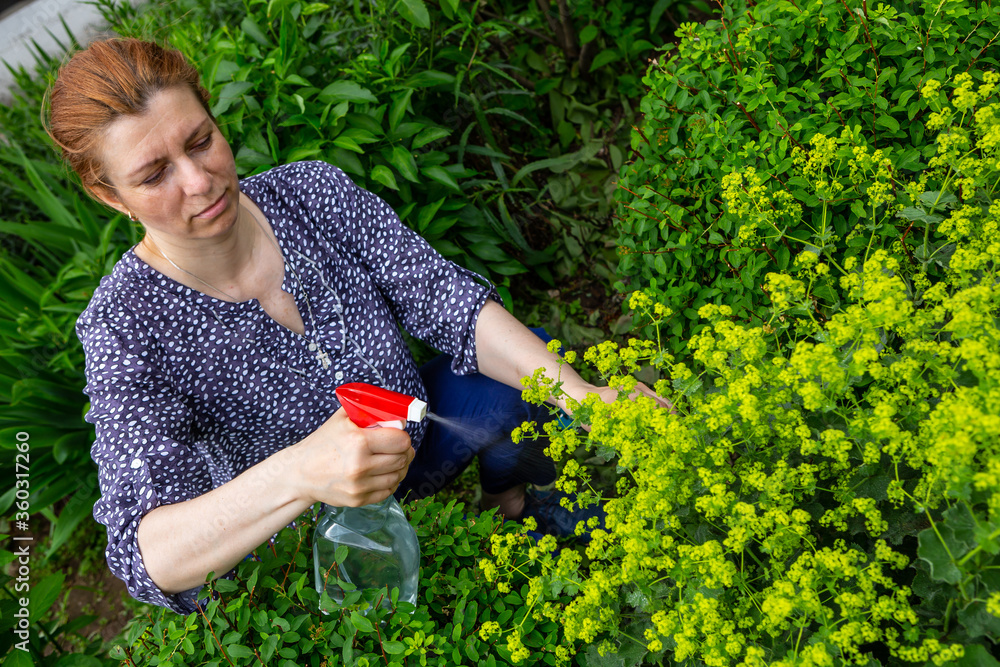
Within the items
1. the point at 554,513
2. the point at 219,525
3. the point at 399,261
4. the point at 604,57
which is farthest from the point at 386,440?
the point at 604,57

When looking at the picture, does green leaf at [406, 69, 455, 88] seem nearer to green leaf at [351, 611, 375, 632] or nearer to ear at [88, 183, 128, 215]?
ear at [88, 183, 128, 215]

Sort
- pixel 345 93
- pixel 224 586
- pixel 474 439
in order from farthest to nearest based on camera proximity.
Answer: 1. pixel 345 93
2. pixel 474 439
3. pixel 224 586

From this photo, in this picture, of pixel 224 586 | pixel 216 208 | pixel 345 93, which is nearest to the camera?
pixel 224 586

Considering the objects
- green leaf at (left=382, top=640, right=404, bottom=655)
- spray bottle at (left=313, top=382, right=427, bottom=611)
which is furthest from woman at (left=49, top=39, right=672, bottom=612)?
green leaf at (left=382, top=640, right=404, bottom=655)

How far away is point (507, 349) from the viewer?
1.99 meters

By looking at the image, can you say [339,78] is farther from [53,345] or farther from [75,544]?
[75,544]

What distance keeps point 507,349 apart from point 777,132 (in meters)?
0.87

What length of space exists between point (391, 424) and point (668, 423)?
0.55m

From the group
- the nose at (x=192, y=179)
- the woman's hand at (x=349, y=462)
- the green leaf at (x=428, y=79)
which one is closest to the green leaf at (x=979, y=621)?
the woman's hand at (x=349, y=462)

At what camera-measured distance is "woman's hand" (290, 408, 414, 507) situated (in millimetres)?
1384

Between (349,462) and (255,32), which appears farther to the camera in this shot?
(255,32)

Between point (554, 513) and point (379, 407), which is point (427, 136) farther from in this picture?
point (379, 407)

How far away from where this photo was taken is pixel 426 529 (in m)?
1.68

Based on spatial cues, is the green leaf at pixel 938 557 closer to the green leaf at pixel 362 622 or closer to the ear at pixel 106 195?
the green leaf at pixel 362 622
